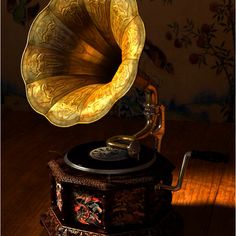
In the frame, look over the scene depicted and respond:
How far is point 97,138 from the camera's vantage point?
2369mm

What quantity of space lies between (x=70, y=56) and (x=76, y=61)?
0.02m

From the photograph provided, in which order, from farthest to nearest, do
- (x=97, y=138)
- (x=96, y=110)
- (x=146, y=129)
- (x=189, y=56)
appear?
(x=189, y=56)
(x=97, y=138)
(x=146, y=129)
(x=96, y=110)

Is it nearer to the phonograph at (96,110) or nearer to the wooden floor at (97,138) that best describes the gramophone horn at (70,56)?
the phonograph at (96,110)

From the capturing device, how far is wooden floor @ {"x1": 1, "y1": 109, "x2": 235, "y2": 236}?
165cm

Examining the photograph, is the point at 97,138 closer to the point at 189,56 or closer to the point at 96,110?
the point at 189,56

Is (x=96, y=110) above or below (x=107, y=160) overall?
above

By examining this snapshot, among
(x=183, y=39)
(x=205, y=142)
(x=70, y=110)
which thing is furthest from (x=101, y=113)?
(x=183, y=39)

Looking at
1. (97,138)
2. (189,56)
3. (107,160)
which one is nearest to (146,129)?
(107,160)

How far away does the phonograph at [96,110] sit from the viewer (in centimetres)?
139

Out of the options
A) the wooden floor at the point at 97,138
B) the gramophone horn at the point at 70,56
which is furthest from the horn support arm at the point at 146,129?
the wooden floor at the point at 97,138

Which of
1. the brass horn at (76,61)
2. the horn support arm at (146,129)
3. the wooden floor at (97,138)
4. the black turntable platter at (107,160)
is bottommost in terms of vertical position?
the wooden floor at (97,138)

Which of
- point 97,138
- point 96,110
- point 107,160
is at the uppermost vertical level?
point 96,110

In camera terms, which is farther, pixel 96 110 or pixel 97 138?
pixel 97 138

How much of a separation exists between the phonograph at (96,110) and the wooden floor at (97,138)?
4.9 inches
